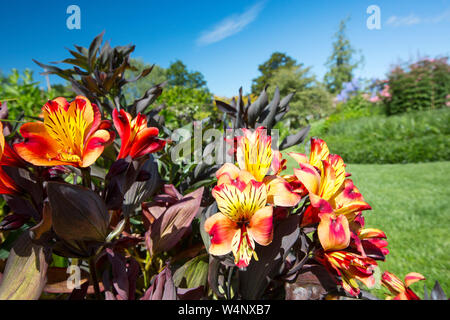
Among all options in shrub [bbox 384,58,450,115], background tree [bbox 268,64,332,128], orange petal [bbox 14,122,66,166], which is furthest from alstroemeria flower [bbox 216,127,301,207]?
background tree [bbox 268,64,332,128]

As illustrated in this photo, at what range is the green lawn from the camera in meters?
2.16

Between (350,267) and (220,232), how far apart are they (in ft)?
0.79

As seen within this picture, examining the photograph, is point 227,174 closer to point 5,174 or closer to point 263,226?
point 263,226

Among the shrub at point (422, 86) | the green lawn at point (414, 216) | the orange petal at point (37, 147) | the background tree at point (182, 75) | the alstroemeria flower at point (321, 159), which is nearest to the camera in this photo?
the orange petal at point (37, 147)

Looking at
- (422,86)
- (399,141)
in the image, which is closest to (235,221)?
(399,141)

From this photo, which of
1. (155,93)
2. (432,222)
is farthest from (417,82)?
(155,93)

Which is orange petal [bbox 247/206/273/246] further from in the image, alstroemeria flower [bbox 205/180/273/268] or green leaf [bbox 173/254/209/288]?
green leaf [bbox 173/254/209/288]

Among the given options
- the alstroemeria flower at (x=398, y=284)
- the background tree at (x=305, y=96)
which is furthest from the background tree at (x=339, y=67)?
the alstroemeria flower at (x=398, y=284)

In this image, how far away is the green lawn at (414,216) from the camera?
7.09 ft

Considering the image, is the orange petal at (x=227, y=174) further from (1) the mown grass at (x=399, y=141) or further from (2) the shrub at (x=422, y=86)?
(2) the shrub at (x=422, y=86)

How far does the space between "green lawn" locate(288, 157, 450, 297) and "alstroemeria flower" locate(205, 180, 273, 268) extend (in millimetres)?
2009

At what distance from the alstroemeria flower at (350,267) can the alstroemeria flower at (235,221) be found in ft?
0.42

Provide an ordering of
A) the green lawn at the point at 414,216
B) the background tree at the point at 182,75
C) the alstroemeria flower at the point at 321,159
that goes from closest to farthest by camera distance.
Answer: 1. the alstroemeria flower at the point at 321,159
2. the green lawn at the point at 414,216
3. the background tree at the point at 182,75
